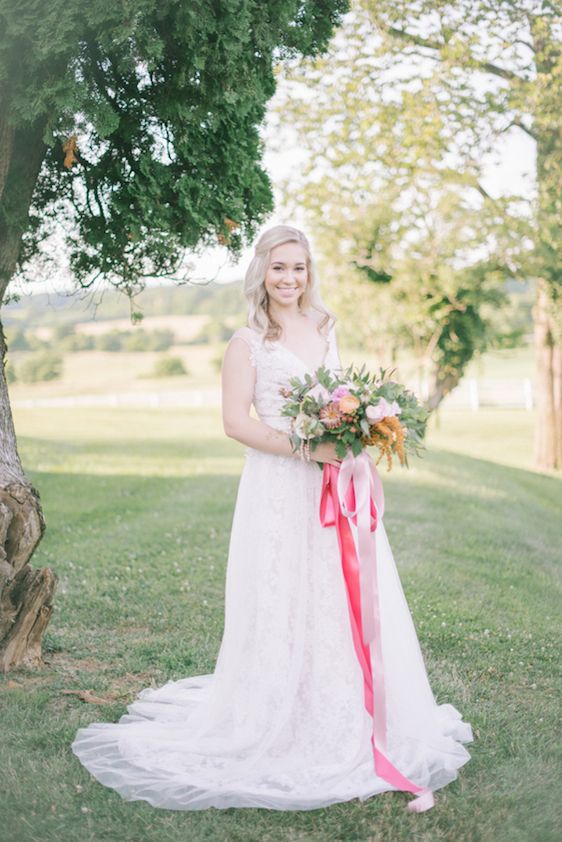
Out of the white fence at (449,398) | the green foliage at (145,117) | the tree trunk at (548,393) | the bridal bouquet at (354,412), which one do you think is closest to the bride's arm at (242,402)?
the bridal bouquet at (354,412)

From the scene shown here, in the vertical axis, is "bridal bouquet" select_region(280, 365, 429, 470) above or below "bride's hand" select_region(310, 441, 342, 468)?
above

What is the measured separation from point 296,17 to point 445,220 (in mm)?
13931

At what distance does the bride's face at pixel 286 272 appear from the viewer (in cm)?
456

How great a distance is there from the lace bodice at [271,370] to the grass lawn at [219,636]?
1911 mm

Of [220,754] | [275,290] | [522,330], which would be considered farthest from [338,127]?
[220,754]

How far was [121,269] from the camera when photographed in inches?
245

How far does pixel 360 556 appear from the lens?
14.8 ft

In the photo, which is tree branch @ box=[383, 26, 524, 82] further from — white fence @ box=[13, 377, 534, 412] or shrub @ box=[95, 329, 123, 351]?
shrub @ box=[95, 329, 123, 351]

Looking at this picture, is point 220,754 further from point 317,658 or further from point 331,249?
point 331,249

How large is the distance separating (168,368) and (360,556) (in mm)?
56022

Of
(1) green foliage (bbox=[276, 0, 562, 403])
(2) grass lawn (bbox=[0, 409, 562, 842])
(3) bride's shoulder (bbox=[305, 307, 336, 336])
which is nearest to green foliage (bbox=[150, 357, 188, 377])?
(1) green foliage (bbox=[276, 0, 562, 403])

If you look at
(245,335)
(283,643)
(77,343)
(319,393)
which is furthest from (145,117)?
(77,343)

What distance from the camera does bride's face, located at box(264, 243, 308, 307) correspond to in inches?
180

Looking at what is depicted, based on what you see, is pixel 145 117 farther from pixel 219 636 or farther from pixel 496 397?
pixel 496 397
